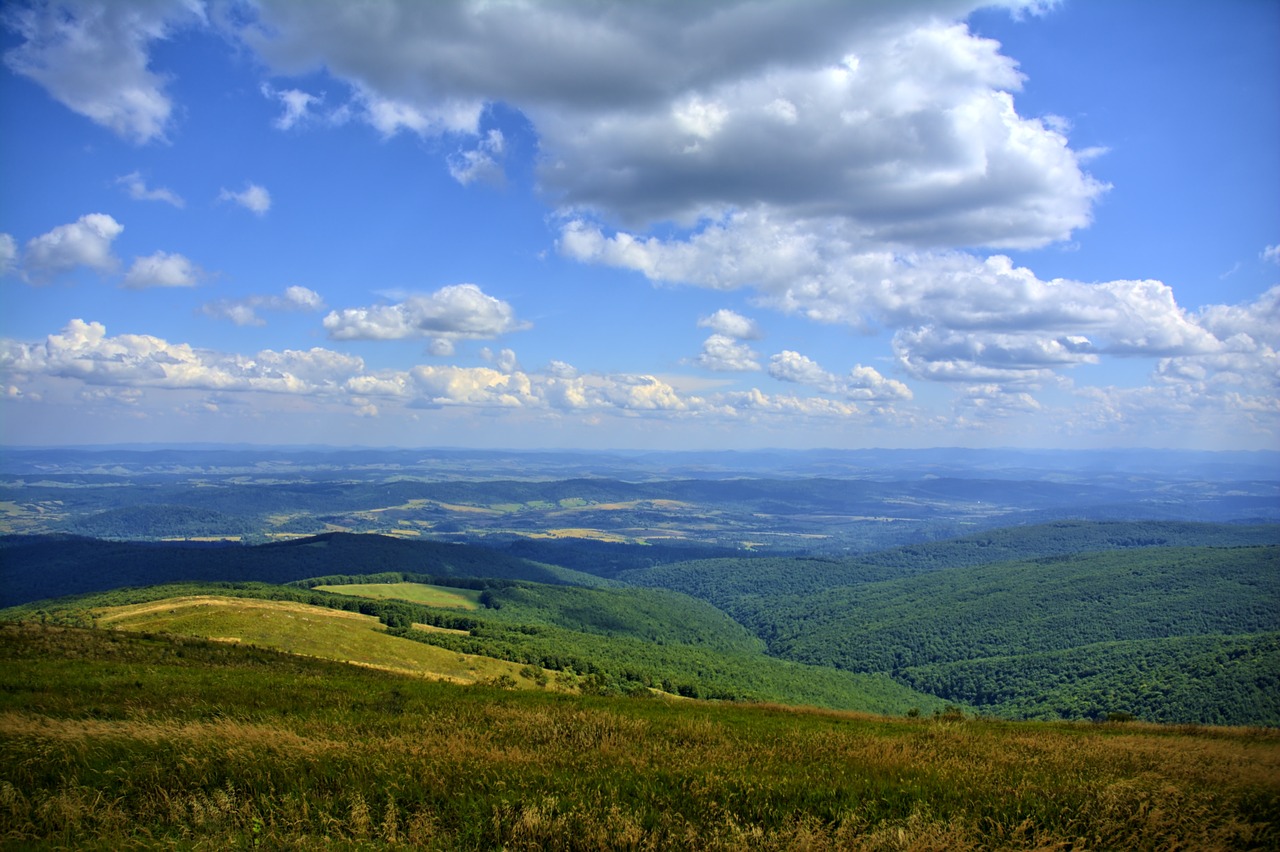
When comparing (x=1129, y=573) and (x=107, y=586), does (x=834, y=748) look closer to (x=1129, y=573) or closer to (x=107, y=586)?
(x=1129, y=573)

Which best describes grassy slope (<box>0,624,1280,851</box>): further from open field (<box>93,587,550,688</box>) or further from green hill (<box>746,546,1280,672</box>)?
green hill (<box>746,546,1280,672</box>)

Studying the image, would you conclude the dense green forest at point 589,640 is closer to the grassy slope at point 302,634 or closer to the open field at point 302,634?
the open field at point 302,634

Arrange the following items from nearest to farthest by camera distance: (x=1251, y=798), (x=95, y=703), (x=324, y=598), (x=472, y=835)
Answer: (x=472, y=835) → (x=1251, y=798) → (x=95, y=703) → (x=324, y=598)

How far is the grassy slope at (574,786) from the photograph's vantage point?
25.7 feet

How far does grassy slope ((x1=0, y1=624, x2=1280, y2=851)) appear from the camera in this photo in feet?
25.7

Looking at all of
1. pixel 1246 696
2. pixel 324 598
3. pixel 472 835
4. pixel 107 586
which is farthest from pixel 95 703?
pixel 107 586

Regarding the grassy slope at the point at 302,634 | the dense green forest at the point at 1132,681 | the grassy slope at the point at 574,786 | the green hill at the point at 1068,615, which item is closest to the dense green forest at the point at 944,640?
the dense green forest at the point at 1132,681

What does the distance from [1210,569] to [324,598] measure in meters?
220

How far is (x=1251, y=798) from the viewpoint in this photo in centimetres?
876

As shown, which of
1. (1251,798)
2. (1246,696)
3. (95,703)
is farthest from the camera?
(1246,696)

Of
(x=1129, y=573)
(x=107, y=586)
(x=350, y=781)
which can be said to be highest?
(x=350, y=781)

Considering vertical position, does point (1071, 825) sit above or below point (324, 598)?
above

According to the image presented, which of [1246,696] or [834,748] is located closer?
[834,748]

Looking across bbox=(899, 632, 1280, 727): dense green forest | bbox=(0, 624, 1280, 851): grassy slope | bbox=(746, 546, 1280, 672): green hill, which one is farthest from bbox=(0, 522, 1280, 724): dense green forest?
bbox=(0, 624, 1280, 851): grassy slope
